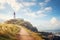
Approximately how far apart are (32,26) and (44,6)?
0.44m

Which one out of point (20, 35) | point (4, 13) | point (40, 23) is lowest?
Result: point (20, 35)

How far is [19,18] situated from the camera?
3002mm

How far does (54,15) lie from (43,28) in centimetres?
33

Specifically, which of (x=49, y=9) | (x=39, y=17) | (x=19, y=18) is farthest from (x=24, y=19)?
(x=49, y=9)

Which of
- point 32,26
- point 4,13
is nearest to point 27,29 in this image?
point 32,26

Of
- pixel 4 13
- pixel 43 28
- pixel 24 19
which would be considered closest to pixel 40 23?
pixel 43 28

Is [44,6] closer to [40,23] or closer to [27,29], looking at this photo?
[40,23]

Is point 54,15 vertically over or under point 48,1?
under

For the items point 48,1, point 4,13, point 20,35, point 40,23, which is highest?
point 48,1

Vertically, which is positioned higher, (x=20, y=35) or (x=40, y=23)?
(x=40, y=23)

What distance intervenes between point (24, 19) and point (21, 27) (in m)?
0.16

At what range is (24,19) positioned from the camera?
3012 mm

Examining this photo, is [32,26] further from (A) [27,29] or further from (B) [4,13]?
(B) [4,13]

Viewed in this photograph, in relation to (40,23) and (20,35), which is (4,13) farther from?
(40,23)
